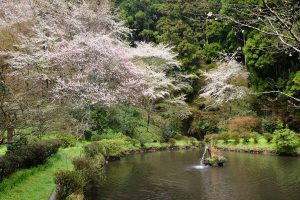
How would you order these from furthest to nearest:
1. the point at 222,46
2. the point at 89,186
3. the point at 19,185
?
the point at 222,46, the point at 89,186, the point at 19,185

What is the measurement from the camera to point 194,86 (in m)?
40.4

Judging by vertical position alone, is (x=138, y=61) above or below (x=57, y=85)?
above

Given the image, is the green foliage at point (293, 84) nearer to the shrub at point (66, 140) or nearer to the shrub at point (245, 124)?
the shrub at point (245, 124)

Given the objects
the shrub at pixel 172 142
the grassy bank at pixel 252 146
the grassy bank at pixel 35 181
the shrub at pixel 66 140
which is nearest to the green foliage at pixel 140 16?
the shrub at pixel 172 142

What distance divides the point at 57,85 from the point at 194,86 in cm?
1908

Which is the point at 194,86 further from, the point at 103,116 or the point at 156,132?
the point at 103,116

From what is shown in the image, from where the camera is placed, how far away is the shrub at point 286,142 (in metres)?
23.6

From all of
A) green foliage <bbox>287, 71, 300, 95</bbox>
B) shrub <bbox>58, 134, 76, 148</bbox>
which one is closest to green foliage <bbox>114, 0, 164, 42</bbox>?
green foliage <bbox>287, 71, 300, 95</bbox>

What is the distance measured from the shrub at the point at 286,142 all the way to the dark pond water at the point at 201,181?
2.61 metres

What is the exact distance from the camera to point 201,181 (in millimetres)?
15094

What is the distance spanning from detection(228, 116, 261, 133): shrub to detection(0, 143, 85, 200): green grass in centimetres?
1822

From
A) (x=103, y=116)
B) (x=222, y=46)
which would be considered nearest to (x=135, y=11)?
(x=222, y=46)

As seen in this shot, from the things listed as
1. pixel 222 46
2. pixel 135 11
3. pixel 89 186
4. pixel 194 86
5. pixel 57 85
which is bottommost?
pixel 89 186

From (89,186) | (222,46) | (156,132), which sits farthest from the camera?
(222,46)
